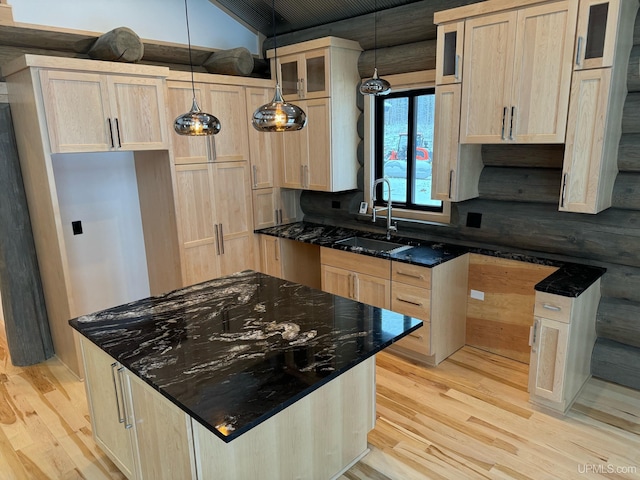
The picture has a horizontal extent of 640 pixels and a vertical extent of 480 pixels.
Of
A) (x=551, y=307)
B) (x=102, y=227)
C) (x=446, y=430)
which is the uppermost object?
(x=102, y=227)

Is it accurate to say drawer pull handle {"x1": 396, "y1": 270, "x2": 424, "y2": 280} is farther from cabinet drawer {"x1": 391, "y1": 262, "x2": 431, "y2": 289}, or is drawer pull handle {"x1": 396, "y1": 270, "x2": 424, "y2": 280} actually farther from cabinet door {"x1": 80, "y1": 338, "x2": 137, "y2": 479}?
cabinet door {"x1": 80, "y1": 338, "x2": 137, "y2": 479}

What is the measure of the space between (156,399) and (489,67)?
9.08 ft

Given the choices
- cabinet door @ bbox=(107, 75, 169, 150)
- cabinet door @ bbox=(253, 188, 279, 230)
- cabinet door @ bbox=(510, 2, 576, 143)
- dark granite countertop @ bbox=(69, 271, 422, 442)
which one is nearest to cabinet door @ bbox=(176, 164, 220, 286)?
cabinet door @ bbox=(107, 75, 169, 150)

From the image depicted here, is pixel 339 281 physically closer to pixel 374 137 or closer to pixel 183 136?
pixel 374 137

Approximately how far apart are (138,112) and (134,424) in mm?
2351

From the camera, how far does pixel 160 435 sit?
1873 millimetres

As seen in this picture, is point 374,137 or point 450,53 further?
point 374,137

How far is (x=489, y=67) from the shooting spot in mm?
2955

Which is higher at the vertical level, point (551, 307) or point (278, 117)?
point (278, 117)

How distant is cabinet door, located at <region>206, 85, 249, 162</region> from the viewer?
3996 millimetres

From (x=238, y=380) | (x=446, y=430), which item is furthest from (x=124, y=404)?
(x=446, y=430)

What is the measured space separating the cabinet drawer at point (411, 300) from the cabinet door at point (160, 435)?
2061mm

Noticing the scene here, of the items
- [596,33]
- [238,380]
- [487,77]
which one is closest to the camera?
[238,380]

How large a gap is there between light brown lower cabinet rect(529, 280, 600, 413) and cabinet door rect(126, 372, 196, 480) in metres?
2.16
